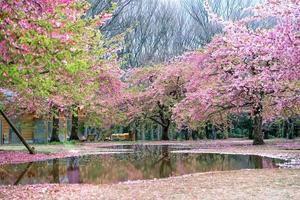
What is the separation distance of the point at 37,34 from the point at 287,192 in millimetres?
5386

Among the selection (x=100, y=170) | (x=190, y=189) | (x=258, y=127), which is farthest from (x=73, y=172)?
(x=258, y=127)

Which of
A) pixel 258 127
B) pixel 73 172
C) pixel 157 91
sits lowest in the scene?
pixel 73 172

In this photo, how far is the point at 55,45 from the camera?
871 cm

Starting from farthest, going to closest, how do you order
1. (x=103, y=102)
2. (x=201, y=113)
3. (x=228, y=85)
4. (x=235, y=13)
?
(x=235, y=13) → (x=103, y=102) → (x=201, y=113) → (x=228, y=85)

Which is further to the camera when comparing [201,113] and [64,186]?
[201,113]

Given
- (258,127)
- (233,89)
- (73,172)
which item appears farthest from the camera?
(258,127)

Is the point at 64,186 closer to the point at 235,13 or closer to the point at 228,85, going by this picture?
the point at 228,85

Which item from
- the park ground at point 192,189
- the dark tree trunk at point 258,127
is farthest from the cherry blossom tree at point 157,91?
the park ground at point 192,189

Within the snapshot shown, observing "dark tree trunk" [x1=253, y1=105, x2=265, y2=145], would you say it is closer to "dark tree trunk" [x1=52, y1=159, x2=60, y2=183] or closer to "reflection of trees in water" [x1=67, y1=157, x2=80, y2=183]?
"reflection of trees in water" [x1=67, y1=157, x2=80, y2=183]

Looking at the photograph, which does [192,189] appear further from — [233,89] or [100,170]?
[233,89]

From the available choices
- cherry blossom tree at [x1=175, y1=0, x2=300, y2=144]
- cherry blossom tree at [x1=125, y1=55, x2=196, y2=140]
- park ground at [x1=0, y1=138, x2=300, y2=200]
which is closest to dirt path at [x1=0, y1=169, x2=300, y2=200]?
park ground at [x1=0, y1=138, x2=300, y2=200]

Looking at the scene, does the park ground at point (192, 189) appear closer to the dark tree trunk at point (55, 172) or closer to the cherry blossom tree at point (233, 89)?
the dark tree trunk at point (55, 172)

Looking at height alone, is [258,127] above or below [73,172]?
above

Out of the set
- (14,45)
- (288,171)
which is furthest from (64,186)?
(288,171)
